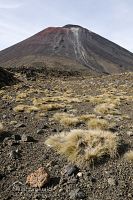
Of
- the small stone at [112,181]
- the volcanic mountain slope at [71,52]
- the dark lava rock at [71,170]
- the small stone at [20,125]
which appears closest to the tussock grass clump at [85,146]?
the dark lava rock at [71,170]

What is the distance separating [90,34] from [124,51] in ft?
61.9

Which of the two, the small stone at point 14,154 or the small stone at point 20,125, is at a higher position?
the small stone at point 14,154

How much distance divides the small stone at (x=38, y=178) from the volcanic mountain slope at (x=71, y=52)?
97924 millimetres

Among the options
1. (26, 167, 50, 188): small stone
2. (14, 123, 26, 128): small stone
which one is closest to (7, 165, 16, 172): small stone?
(26, 167, 50, 188): small stone

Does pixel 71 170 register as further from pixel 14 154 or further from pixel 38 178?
pixel 14 154

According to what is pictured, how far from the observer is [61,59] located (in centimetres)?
12169

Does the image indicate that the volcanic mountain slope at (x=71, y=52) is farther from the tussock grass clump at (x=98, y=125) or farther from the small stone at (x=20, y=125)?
the tussock grass clump at (x=98, y=125)

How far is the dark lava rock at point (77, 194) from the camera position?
25.6ft

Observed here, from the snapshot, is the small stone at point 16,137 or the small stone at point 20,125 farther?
the small stone at point 20,125

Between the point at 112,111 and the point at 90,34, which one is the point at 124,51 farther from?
the point at 112,111

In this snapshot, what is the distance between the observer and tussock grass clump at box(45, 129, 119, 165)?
9.33 metres

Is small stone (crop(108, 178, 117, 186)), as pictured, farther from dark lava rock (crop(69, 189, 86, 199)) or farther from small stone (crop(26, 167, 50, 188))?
small stone (crop(26, 167, 50, 188))

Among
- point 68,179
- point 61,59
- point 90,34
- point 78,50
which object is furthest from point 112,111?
point 90,34

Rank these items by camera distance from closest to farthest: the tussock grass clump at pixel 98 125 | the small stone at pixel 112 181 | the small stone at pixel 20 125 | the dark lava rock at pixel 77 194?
the dark lava rock at pixel 77 194 < the small stone at pixel 112 181 < the tussock grass clump at pixel 98 125 < the small stone at pixel 20 125
